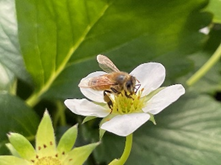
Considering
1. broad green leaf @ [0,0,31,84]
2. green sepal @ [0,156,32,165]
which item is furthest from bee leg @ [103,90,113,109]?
broad green leaf @ [0,0,31,84]

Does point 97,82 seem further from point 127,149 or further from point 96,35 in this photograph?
point 96,35

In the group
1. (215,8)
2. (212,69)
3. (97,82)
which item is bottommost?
(212,69)

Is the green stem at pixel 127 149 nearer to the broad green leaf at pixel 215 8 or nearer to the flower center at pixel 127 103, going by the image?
the flower center at pixel 127 103

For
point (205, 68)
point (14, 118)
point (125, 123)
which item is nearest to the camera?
point (125, 123)

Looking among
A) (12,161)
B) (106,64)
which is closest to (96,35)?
(106,64)

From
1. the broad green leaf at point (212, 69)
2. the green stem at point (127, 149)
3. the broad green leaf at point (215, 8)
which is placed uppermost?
the green stem at point (127, 149)

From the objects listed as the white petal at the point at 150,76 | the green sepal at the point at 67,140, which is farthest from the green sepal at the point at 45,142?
the white petal at the point at 150,76
